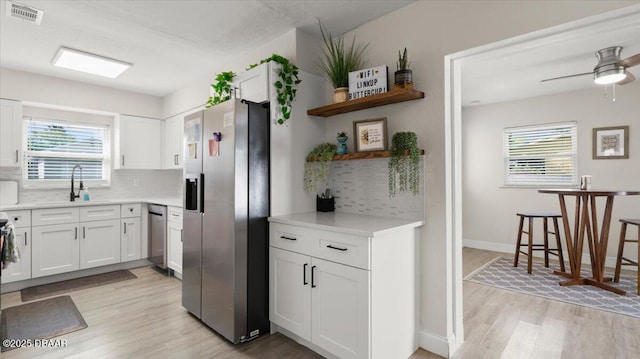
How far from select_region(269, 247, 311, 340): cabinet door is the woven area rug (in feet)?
7.96

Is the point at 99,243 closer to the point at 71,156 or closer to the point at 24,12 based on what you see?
the point at 71,156

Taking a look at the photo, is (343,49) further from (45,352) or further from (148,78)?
(45,352)

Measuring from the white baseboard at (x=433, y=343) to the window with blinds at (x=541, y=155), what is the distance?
12.3ft

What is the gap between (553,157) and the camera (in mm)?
4711

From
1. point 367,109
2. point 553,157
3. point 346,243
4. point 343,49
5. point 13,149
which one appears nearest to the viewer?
point 346,243

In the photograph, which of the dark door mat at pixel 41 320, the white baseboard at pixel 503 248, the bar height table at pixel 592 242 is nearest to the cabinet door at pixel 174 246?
the dark door mat at pixel 41 320

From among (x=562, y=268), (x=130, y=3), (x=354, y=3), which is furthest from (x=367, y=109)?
(x=562, y=268)

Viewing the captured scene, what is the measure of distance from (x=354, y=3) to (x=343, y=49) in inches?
19.2

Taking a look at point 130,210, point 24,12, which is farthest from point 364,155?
point 130,210

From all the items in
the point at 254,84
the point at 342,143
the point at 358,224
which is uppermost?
the point at 254,84

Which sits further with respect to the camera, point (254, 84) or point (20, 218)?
point (20, 218)

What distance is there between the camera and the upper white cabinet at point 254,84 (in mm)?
2600

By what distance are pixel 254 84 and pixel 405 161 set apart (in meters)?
1.42

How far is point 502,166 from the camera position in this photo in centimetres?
512
